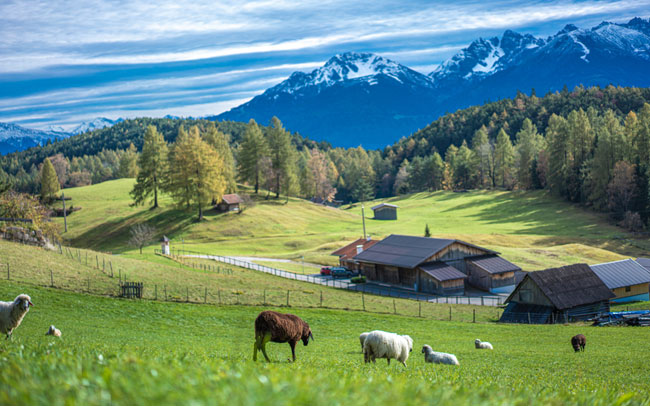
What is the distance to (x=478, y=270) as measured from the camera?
60656 millimetres

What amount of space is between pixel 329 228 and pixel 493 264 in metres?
47.9

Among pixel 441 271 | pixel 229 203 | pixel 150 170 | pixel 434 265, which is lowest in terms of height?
pixel 441 271

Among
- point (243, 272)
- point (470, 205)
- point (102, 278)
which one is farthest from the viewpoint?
point (470, 205)

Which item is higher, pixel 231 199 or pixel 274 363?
pixel 274 363

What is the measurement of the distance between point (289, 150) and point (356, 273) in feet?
200

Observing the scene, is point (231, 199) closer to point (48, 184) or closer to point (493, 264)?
point (48, 184)

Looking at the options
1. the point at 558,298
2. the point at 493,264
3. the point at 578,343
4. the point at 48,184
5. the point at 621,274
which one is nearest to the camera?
the point at 578,343

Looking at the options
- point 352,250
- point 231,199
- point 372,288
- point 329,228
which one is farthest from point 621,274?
point 231,199

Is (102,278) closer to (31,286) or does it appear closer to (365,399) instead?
(31,286)

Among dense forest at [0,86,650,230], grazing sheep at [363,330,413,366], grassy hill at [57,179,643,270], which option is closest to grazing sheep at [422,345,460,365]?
grazing sheep at [363,330,413,366]

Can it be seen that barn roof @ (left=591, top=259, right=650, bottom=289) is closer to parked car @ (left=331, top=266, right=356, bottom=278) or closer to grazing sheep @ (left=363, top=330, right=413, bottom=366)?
parked car @ (left=331, top=266, right=356, bottom=278)

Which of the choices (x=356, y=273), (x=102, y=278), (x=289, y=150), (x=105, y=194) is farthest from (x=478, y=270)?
(x=105, y=194)

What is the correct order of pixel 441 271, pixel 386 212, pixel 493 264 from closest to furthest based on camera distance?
pixel 441 271 < pixel 493 264 < pixel 386 212

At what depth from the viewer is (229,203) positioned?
96875 mm
